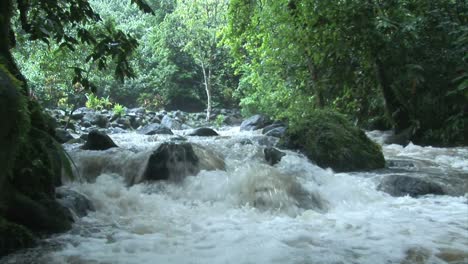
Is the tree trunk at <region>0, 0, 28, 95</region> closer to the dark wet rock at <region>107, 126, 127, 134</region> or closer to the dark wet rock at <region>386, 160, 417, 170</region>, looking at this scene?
the dark wet rock at <region>386, 160, 417, 170</region>

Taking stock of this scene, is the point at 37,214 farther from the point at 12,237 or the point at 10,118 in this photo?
the point at 10,118

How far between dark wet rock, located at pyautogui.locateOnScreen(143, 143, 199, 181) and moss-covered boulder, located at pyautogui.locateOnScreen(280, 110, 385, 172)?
2238mm

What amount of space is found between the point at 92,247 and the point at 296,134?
5159mm

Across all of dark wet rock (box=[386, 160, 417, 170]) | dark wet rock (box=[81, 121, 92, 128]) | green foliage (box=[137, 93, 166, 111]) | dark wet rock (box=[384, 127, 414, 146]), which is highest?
green foliage (box=[137, 93, 166, 111])

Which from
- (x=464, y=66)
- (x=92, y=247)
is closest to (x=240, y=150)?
(x=92, y=247)

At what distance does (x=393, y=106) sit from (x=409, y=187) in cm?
538

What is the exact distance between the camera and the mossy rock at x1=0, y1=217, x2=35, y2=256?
9.55ft

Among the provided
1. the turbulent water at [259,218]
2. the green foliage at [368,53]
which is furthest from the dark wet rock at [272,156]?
the green foliage at [368,53]

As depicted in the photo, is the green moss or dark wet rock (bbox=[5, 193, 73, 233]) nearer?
the green moss

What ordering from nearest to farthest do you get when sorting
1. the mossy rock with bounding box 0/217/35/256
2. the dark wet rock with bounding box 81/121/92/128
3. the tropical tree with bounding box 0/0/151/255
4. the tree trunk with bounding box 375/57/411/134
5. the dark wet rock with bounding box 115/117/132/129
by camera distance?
the mossy rock with bounding box 0/217/35/256 < the tropical tree with bounding box 0/0/151/255 < the tree trunk with bounding box 375/57/411/134 < the dark wet rock with bounding box 81/121/92/128 < the dark wet rock with bounding box 115/117/132/129

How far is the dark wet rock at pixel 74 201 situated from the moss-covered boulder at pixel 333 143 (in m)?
3.91

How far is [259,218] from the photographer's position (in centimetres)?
414

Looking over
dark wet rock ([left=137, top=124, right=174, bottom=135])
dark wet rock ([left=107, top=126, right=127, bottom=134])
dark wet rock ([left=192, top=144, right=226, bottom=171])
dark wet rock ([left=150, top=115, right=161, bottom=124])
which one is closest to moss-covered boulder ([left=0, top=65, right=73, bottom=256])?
dark wet rock ([left=192, top=144, right=226, bottom=171])

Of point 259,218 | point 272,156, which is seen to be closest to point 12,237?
point 259,218
